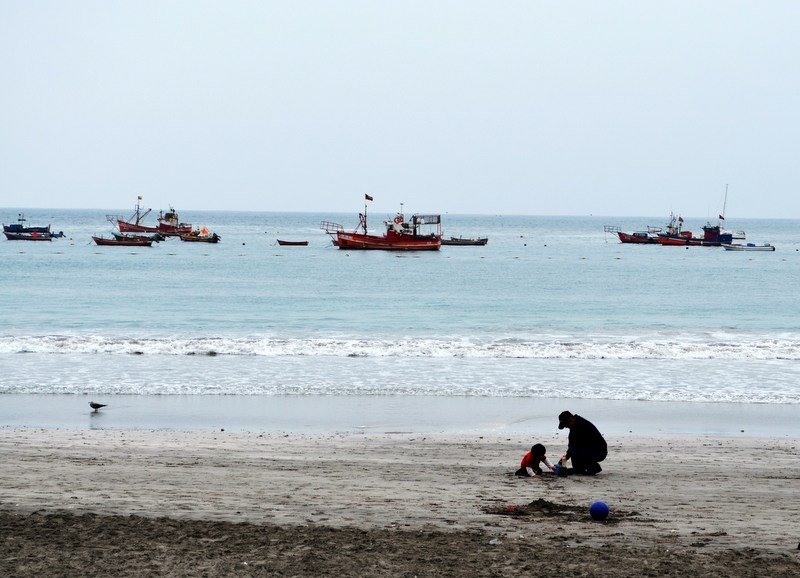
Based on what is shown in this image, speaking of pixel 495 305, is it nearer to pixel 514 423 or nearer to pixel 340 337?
pixel 340 337

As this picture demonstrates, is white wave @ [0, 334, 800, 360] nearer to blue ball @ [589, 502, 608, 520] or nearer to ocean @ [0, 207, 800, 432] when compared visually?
ocean @ [0, 207, 800, 432]

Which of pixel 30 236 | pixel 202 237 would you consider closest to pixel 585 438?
pixel 202 237

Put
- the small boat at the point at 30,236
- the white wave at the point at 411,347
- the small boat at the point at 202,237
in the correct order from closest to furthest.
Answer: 1. the white wave at the point at 411,347
2. the small boat at the point at 202,237
3. the small boat at the point at 30,236

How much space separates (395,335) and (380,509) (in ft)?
63.6

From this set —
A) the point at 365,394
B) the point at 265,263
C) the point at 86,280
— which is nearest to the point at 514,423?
the point at 365,394

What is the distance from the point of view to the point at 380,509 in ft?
31.2

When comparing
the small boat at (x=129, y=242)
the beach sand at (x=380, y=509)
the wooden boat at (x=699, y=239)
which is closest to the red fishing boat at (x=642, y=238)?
the wooden boat at (x=699, y=239)

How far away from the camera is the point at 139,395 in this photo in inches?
717

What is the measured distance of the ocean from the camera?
63.4 feet

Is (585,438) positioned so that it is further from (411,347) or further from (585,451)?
(411,347)

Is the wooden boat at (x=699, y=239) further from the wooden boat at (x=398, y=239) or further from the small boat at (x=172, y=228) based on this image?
the small boat at (x=172, y=228)

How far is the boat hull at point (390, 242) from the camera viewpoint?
261 ft

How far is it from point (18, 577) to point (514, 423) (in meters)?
9.89

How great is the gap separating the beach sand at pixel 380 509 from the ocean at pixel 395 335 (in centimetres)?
439
